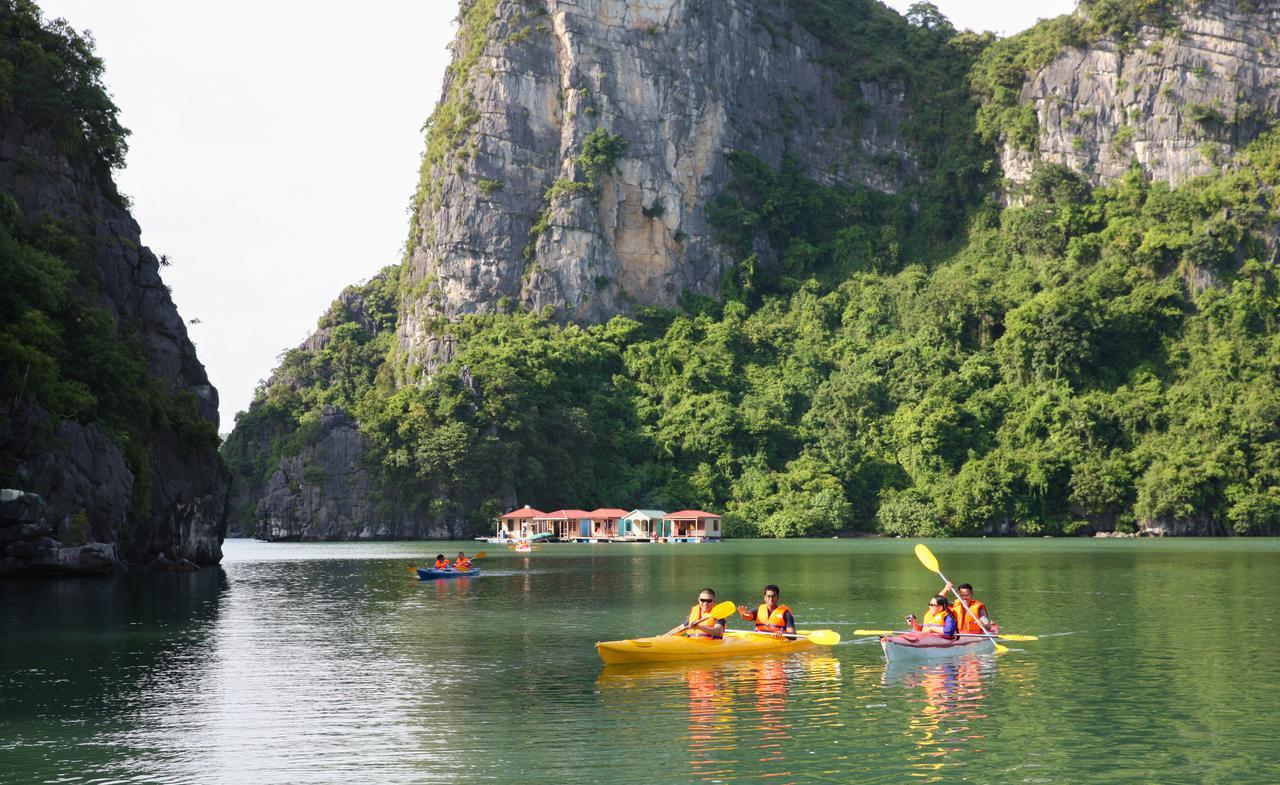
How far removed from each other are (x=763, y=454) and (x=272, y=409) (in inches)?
2073

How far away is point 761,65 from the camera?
470 ft

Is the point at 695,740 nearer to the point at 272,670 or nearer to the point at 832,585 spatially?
the point at 272,670

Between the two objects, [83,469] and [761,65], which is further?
[761,65]

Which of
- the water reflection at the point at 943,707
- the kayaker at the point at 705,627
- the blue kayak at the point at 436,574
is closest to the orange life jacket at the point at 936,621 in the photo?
the water reflection at the point at 943,707

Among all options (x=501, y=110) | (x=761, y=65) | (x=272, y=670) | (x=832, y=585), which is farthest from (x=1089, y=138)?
(x=272, y=670)

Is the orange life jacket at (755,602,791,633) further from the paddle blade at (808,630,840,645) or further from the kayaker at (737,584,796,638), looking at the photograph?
the paddle blade at (808,630,840,645)

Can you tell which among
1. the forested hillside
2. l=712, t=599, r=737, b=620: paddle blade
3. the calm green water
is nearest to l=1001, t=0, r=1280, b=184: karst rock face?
the forested hillside

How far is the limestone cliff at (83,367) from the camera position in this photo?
48.8 metres

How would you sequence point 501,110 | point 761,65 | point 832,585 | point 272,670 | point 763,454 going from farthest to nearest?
point 761,65 < point 501,110 < point 763,454 < point 832,585 < point 272,670

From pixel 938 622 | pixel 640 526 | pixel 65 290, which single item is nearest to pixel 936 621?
pixel 938 622

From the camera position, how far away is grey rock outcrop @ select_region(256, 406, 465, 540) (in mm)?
112812

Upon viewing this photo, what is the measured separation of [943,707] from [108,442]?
134 ft

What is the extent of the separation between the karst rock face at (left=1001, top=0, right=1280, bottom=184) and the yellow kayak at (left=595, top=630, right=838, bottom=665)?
359 feet

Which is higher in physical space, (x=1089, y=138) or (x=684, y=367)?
(x=1089, y=138)
